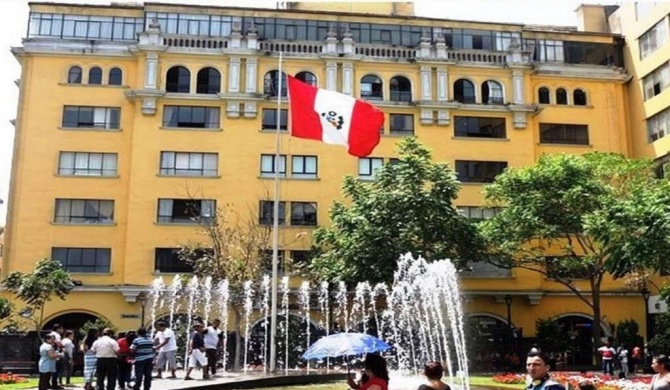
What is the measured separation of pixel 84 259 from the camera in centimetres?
3634

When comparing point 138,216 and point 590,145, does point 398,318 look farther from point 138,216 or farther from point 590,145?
point 590,145

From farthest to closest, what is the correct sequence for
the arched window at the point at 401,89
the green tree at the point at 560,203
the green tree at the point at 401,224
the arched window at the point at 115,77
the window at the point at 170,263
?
the arched window at the point at 401,89 → the arched window at the point at 115,77 → the window at the point at 170,263 → the green tree at the point at 560,203 → the green tree at the point at 401,224

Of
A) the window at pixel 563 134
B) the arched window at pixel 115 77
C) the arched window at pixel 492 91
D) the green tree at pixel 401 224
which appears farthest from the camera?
the window at pixel 563 134

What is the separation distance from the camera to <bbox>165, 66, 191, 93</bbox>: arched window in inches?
1512

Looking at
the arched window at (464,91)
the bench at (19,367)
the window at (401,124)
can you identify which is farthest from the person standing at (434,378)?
the arched window at (464,91)

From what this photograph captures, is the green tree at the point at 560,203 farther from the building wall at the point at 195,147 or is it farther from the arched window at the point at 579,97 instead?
the arched window at the point at 579,97

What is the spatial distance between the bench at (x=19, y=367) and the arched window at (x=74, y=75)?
15.0 metres

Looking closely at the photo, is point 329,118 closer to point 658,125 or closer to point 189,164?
point 189,164

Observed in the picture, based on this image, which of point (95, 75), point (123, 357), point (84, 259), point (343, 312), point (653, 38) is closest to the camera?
point (123, 357)

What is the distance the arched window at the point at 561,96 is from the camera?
4162 centimetres

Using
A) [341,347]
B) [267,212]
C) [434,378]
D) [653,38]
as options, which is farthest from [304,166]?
[434,378]

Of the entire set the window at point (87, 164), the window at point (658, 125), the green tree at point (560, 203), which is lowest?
the green tree at point (560, 203)

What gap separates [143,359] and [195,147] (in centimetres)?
2345

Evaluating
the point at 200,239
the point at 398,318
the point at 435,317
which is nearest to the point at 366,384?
the point at 435,317
